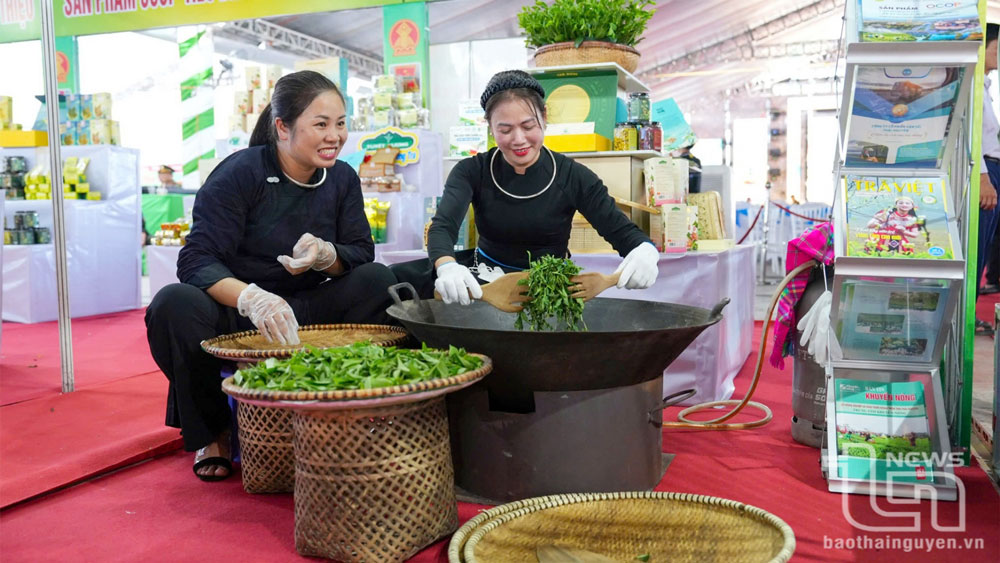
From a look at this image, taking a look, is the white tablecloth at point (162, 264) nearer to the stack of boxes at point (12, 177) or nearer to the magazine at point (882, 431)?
the stack of boxes at point (12, 177)

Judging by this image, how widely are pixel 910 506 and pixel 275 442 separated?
1.67 m

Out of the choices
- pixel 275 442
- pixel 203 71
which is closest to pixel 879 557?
pixel 275 442

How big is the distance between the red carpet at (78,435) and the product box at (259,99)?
278 centimetres

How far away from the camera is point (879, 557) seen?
176 cm

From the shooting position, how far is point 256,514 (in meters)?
2.04

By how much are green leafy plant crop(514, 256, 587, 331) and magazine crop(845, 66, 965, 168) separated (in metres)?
0.88

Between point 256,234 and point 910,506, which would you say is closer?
point 910,506

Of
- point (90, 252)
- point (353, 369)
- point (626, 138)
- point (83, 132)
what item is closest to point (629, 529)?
point (353, 369)

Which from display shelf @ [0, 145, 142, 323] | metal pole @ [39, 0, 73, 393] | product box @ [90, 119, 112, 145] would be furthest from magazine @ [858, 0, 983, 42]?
product box @ [90, 119, 112, 145]

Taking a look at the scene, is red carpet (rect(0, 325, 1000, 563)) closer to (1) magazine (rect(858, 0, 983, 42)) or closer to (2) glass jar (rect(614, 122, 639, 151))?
(1) magazine (rect(858, 0, 983, 42))

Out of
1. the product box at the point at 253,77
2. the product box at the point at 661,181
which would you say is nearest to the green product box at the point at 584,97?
the product box at the point at 661,181

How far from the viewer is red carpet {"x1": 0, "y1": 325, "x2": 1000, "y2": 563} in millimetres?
1806

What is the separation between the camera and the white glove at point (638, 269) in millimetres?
2344

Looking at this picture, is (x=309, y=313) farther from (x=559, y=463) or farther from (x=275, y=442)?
(x=559, y=463)
